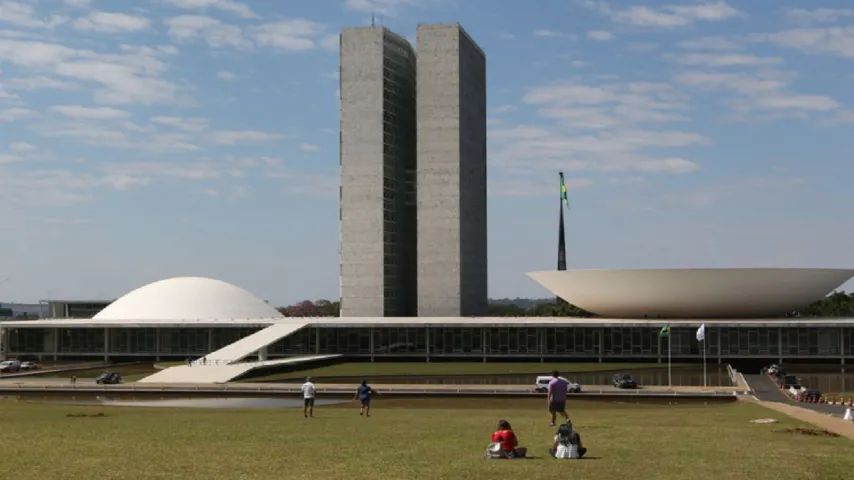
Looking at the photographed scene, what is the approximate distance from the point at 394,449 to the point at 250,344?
73785 millimetres

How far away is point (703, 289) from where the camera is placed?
9581 centimetres

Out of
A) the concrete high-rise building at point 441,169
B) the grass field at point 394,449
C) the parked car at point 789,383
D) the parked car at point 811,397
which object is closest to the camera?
the grass field at point 394,449

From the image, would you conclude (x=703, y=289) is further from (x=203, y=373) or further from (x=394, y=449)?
(x=394, y=449)

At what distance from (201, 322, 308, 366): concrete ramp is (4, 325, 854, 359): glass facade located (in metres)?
1.60

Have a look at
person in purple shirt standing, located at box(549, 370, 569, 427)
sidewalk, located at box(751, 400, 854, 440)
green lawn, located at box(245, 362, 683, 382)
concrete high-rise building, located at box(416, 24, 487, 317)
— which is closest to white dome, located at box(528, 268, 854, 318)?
green lawn, located at box(245, 362, 683, 382)

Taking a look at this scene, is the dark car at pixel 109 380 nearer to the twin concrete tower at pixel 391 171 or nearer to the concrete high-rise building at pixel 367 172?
the concrete high-rise building at pixel 367 172

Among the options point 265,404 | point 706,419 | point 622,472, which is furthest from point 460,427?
point 265,404

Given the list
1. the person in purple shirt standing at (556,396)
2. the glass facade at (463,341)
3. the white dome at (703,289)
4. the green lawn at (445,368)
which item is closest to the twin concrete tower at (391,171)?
the glass facade at (463,341)

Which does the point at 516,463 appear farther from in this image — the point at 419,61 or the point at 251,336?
the point at 419,61

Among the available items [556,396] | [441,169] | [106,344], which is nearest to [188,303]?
[106,344]

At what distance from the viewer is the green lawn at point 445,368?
81919mm

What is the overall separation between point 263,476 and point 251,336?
8170cm

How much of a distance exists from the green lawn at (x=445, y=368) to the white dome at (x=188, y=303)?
24.8m

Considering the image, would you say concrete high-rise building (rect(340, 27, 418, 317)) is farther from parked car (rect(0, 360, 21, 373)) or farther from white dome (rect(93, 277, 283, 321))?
parked car (rect(0, 360, 21, 373))
